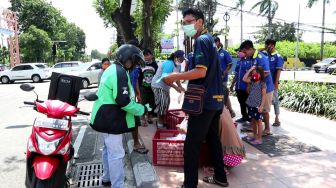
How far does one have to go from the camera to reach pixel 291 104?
923 centimetres

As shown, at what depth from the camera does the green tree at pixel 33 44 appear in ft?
153

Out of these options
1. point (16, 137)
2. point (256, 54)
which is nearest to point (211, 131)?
point (256, 54)

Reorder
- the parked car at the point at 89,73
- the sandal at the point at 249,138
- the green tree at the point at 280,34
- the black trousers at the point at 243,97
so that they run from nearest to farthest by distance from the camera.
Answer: the sandal at the point at 249,138, the black trousers at the point at 243,97, the parked car at the point at 89,73, the green tree at the point at 280,34

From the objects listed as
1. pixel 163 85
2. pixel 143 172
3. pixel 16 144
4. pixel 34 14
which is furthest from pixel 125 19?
pixel 34 14

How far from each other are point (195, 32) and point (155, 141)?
1743mm

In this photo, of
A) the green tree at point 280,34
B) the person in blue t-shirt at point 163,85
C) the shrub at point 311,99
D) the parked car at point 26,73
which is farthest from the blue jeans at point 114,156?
the green tree at point 280,34

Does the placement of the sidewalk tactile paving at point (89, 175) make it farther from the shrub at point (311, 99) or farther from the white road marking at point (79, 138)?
the shrub at point (311, 99)

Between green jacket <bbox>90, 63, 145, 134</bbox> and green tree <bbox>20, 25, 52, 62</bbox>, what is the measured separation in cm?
4690

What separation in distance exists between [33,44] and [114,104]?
4737 cm

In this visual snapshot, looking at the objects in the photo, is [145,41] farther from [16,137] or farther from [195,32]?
[195,32]

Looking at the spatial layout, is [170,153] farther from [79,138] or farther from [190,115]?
[79,138]

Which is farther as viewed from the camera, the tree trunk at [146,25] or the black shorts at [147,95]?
the tree trunk at [146,25]

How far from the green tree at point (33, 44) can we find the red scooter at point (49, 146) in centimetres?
4692

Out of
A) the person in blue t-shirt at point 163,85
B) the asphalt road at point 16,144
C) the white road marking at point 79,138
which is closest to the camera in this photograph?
the asphalt road at point 16,144
